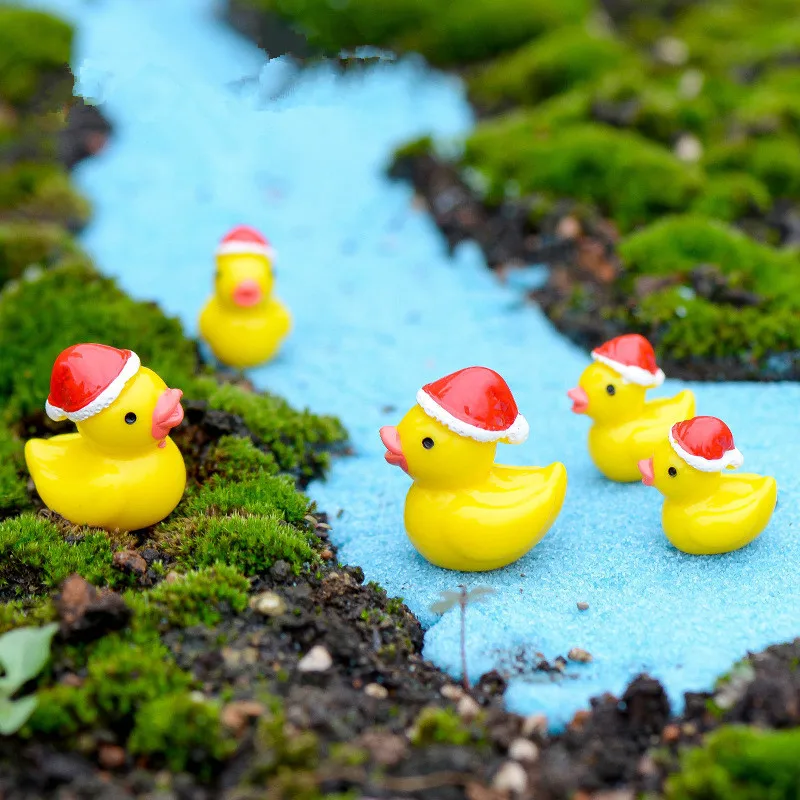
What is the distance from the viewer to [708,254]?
20.3 ft

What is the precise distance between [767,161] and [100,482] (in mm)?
5890

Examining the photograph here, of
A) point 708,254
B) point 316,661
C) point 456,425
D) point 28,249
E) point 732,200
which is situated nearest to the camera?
point 316,661

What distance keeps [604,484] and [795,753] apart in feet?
6.73

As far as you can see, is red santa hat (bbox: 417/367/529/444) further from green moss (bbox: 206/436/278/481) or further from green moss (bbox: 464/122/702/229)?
green moss (bbox: 464/122/702/229)

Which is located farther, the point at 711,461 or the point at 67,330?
the point at 67,330

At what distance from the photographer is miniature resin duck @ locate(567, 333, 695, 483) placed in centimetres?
432

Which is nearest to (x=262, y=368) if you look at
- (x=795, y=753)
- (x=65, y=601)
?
(x=65, y=601)

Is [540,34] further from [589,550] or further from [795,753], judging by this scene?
[795,753]

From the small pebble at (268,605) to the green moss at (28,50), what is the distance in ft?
24.9

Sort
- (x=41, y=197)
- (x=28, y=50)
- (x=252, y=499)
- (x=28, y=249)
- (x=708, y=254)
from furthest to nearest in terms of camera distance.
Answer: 1. (x=28, y=50)
2. (x=41, y=197)
3. (x=28, y=249)
4. (x=708, y=254)
5. (x=252, y=499)

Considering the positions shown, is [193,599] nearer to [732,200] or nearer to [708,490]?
[708,490]

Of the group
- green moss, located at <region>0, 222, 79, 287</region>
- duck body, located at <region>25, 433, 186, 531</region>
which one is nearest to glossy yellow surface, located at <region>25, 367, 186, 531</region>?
duck body, located at <region>25, 433, 186, 531</region>

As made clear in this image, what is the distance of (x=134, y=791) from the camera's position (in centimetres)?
268

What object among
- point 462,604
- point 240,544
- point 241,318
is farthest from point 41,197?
point 462,604
